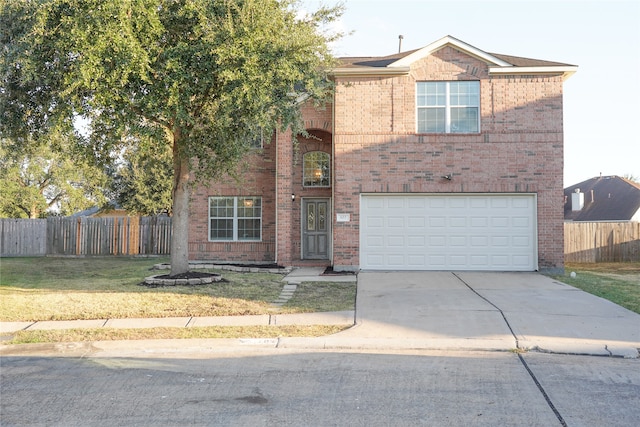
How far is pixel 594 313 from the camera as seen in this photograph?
9258mm

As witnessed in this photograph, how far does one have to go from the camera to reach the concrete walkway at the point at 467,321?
741 cm

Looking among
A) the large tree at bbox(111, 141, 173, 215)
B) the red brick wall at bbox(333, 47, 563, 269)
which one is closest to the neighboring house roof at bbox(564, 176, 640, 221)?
the red brick wall at bbox(333, 47, 563, 269)

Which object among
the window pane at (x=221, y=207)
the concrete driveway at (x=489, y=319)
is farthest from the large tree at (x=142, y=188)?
the concrete driveway at (x=489, y=319)

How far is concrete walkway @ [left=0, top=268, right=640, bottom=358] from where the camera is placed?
741 centimetres

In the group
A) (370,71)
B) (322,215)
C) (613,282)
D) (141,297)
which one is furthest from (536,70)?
(141,297)

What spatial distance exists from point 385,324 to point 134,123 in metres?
6.61

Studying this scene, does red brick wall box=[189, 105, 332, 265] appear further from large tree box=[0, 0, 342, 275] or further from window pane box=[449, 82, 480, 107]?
large tree box=[0, 0, 342, 275]

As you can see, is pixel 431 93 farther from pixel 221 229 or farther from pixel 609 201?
pixel 609 201

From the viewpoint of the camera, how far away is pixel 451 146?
1542 centimetres

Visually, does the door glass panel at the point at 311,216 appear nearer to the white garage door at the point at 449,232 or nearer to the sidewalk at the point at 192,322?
the white garage door at the point at 449,232

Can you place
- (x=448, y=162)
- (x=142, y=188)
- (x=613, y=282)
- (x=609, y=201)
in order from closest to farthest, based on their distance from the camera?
(x=613, y=282)
(x=448, y=162)
(x=142, y=188)
(x=609, y=201)

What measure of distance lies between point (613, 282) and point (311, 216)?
9.25 m

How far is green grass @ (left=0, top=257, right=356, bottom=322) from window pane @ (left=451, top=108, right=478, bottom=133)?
5.95 metres

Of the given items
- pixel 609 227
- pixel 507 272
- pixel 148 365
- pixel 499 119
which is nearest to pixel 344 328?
pixel 148 365
